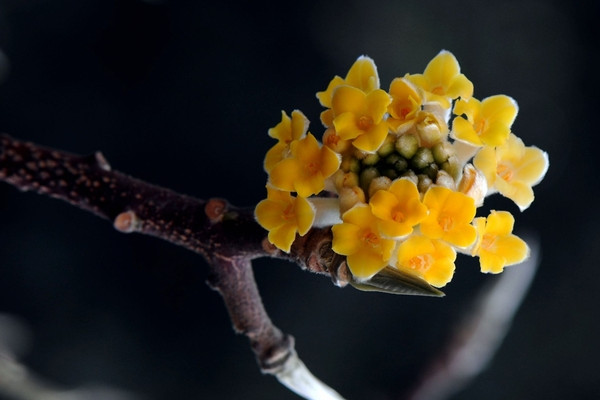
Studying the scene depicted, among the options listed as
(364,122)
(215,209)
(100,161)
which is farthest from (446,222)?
(100,161)

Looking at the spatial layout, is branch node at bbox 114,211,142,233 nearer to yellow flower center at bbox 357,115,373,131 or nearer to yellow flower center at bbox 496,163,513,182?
yellow flower center at bbox 357,115,373,131

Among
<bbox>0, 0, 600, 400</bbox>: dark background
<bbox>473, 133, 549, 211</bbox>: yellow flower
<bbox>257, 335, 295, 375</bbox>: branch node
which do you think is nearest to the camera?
<bbox>473, 133, 549, 211</bbox>: yellow flower

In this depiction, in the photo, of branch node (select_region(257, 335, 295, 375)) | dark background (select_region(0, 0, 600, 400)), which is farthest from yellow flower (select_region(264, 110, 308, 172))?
dark background (select_region(0, 0, 600, 400))

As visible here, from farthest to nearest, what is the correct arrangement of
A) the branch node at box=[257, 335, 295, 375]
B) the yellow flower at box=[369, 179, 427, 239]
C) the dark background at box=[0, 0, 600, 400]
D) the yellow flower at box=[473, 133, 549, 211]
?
the dark background at box=[0, 0, 600, 400]
the branch node at box=[257, 335, 295, 375]
the yellow flower at box=[473, 133, 549, 211]
the yellow flower at box=[369, 179, 427, 239]

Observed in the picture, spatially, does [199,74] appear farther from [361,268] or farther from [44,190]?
[361,268]

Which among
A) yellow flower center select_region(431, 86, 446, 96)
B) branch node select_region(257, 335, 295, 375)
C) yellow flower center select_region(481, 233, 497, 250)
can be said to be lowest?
branch node select_region(257, 335, 295, 375)

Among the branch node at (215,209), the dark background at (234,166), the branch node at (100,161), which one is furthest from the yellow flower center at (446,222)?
the dark background at (234,166)

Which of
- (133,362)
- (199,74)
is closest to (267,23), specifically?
(199,74)
